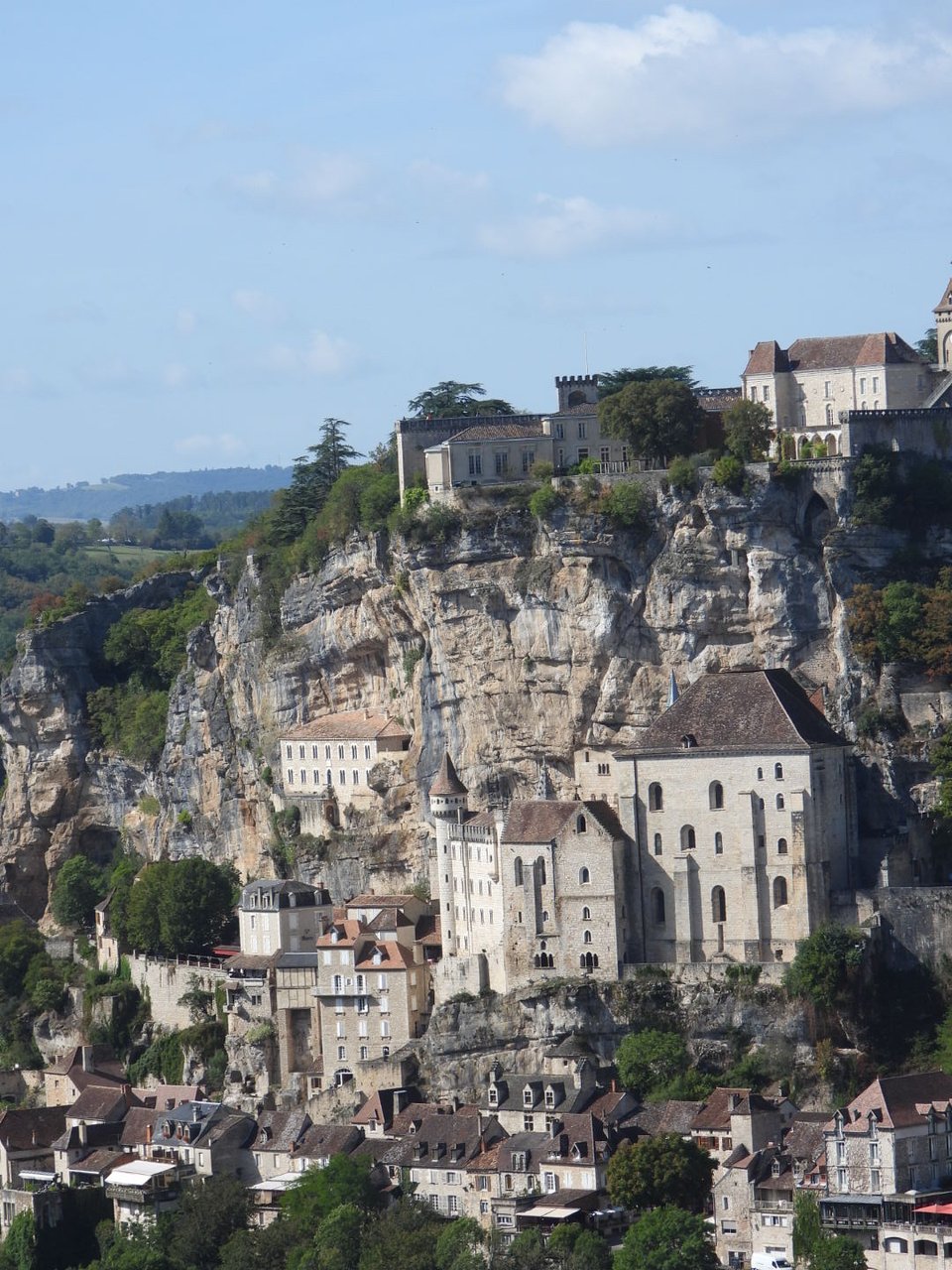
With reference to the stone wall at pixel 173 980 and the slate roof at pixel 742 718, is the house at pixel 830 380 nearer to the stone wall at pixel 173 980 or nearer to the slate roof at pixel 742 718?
the slate roof at pixel 742 718

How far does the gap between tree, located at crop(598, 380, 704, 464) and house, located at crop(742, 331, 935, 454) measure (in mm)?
2580

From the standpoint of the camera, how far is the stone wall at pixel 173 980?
104312mm

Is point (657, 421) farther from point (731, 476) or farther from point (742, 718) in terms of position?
point (742, 718)

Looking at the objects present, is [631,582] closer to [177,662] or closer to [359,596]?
[359,596]

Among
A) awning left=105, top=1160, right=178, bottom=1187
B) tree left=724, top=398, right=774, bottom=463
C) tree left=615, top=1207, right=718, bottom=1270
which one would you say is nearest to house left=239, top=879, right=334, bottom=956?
awning left=105, top=1160, right=178, bottom=1187

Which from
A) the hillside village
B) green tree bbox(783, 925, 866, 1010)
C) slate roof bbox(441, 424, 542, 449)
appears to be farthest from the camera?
slate roof bbox(441, 424, 542, 449)

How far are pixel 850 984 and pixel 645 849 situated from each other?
7.20m

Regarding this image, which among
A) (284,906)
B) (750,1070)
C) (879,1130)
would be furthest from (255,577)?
(879,1130)

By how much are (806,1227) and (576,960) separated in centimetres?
1367

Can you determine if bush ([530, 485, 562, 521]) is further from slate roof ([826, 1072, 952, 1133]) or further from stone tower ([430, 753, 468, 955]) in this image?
slate roof ([826, 1072, 952, 1133])

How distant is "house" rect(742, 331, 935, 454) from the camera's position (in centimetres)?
9881

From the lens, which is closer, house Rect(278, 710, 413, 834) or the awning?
the awning

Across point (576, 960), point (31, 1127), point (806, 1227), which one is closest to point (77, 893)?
point (31, 1127)

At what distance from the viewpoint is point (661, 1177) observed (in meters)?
81.1
